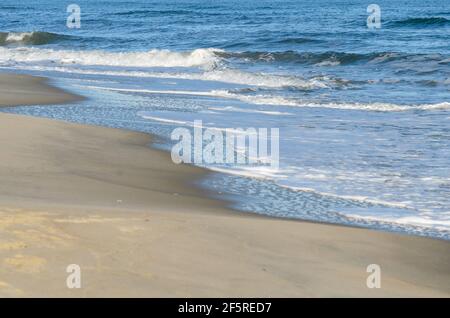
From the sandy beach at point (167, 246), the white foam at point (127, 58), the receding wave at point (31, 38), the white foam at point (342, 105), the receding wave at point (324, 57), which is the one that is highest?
the receding wave at point (31, 38)

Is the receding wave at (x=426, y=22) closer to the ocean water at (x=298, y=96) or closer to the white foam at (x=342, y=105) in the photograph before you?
the ocean water at (x=298, y=96)

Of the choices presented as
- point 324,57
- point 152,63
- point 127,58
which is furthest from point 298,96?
point 127,58

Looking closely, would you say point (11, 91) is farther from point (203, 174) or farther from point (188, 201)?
Answer: point (188, 201)

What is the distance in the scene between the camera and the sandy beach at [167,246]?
4.76 metres

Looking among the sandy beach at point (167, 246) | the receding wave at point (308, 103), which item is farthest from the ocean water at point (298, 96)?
the sandy beach at point (167, 246)

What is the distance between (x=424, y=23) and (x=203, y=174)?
92.8ft

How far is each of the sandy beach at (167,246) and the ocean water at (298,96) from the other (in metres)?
0.66

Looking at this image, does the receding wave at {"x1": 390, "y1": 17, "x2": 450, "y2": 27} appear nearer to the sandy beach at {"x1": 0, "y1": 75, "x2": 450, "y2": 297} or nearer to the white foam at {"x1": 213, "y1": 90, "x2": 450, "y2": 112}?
the white foam at {"x1": 213, "y1": 90, "x2": 450, "y2": 112}

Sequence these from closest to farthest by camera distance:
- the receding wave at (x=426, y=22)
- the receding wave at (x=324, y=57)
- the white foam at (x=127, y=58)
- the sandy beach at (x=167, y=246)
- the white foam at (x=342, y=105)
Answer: the sandy beach at (x=167, y=246) < the white foam at (x=342, y=105) < the receding wave at (x=324, y=57) < the white foam at (x=127, y=58) < the receding wave at (x=426, y=22)

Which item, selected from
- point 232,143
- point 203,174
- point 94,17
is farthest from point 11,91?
point 94,17

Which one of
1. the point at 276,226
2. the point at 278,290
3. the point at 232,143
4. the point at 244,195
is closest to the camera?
the point at 278,290

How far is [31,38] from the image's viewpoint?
35000 mm

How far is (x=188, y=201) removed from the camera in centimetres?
761
